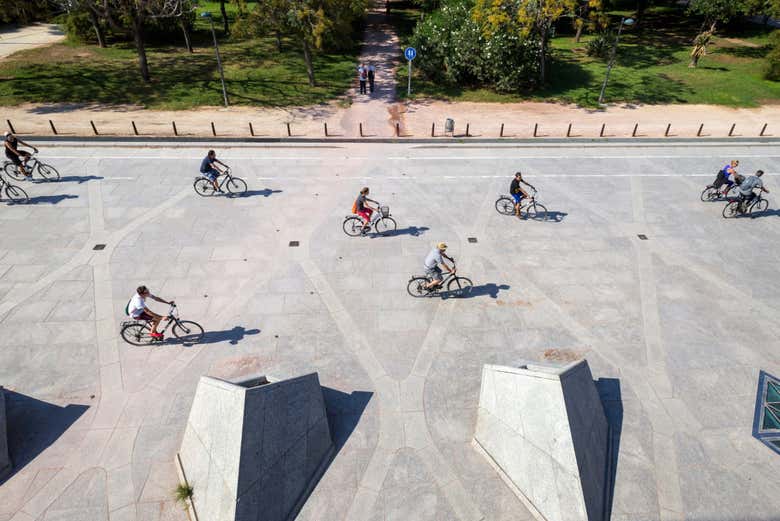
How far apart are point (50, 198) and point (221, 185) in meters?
5.79

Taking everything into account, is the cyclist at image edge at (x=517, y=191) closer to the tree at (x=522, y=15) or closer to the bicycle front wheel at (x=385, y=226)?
the bicycle front wheel at (x=385, y=226)

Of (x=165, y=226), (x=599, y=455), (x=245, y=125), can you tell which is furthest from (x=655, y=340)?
(x=245, y=125)

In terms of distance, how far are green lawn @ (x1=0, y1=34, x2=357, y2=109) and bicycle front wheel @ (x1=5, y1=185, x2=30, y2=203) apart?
11.0 meters

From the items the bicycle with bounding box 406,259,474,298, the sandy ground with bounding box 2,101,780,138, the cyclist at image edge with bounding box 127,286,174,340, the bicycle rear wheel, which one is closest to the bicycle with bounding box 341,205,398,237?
the bicycle with bounding box 406,259,474,298

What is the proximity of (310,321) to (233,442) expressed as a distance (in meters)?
4.20

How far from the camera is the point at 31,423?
26.8 ft

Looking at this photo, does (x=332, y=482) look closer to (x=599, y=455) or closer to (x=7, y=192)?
(x=599, y=455)

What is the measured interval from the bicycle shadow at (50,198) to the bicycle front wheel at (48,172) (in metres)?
1.48

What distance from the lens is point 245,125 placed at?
22.1 metres

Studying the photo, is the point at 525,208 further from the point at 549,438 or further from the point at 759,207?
the point at 549,438

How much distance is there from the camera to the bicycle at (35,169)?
15969 mm

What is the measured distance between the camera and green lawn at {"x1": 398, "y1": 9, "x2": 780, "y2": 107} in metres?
27.0

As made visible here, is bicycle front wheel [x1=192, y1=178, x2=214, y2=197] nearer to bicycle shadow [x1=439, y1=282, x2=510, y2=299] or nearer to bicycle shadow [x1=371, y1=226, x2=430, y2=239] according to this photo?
bicycle shadow [x1=371, y1=226, x2=430, y2=239]

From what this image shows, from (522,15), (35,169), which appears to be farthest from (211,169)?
(522,15)
